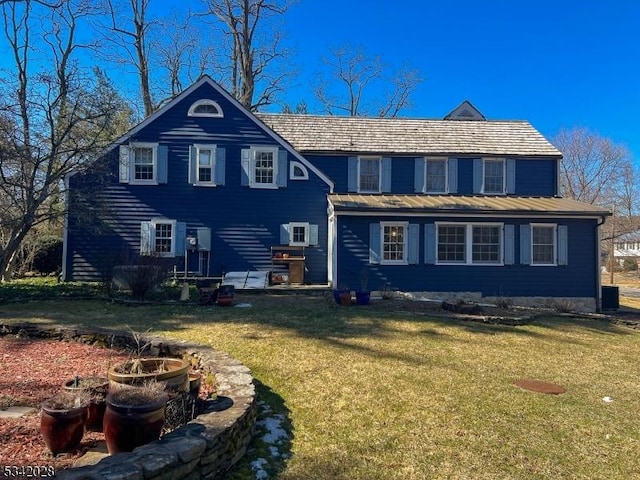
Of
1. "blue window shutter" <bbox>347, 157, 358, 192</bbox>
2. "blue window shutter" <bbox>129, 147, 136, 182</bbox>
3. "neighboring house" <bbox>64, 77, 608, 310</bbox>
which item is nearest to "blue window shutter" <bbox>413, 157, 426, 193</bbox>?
"neighboring house" <bbox>64, 77, 608, 310</bbox>

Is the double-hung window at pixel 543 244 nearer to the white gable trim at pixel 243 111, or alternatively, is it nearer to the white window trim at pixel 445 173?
the white window trim at pixel 445 173

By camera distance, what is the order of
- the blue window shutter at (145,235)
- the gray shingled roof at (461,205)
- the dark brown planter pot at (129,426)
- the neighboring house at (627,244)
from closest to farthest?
the dark brown planter pot at (129,426), the gray shingled roof at (461,205), the blue window shutter at (145,235), the neighboring house at (627,244)

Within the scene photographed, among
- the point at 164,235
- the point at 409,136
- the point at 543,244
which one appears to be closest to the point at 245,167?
the point at 164,235

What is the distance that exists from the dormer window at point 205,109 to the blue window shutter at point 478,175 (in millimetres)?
10369

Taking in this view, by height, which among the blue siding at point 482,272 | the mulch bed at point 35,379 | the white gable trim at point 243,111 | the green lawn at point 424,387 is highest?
the white gable trim at point 243,111

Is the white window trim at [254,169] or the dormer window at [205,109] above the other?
the dormer window at [205,109]

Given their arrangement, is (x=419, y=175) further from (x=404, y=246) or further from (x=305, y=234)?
(x=305, y=234)

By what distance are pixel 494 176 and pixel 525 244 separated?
402cm

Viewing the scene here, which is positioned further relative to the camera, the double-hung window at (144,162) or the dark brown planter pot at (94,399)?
the double-hung window at (144,162)

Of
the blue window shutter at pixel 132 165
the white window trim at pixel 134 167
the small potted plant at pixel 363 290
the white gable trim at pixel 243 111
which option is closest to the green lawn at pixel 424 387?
the small potted plant at pixel 363 290

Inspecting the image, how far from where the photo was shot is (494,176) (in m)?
18.6

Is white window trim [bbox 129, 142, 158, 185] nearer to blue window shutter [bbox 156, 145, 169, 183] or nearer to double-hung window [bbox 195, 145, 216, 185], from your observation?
blue window shutter [bbox 156, 145, 169, 183]

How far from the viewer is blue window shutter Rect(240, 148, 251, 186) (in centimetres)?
1661

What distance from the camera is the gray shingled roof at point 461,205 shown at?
14953 millimetres
